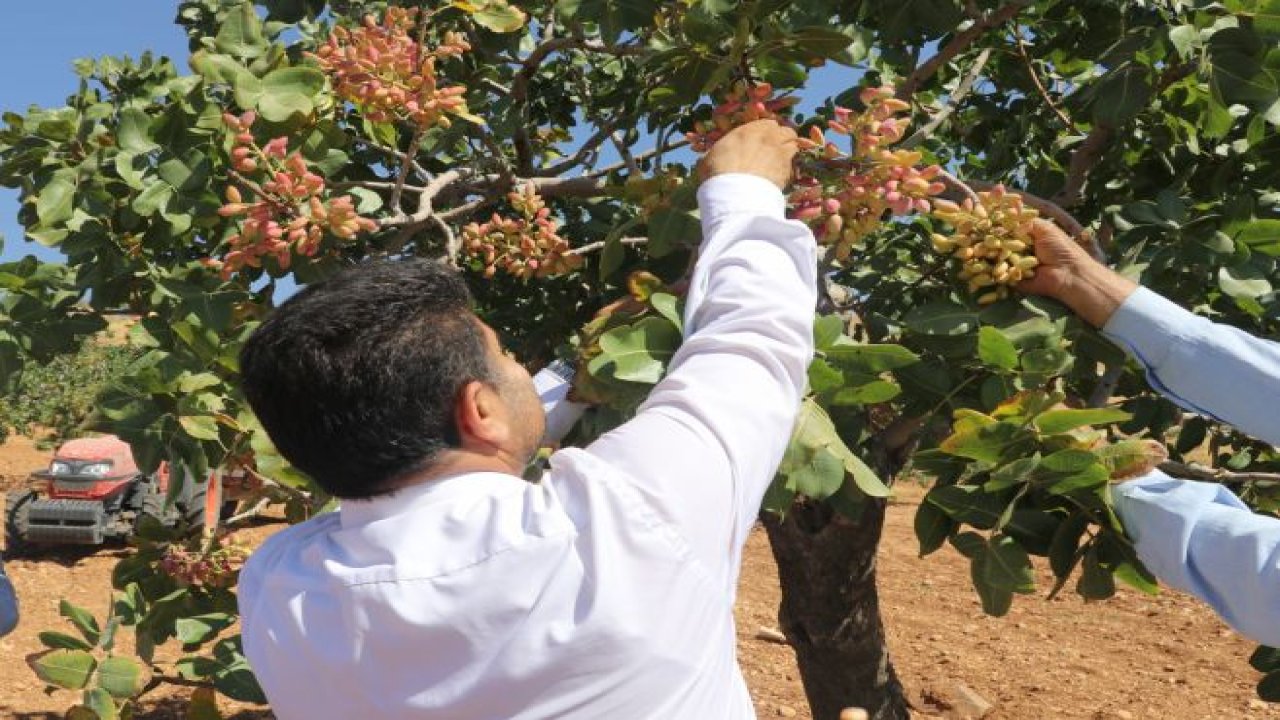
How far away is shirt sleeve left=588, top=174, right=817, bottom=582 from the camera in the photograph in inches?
47.1

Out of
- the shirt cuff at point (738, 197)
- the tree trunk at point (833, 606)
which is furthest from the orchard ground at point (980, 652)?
the shirt cuff at point (738, 197)

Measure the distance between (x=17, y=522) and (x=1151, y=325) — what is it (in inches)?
407

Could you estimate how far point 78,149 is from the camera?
2.96 meters

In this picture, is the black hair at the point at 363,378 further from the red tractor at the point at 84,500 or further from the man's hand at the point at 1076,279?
the red tractor at the point at 84,500

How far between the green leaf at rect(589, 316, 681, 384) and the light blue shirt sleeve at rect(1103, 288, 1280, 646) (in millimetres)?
738

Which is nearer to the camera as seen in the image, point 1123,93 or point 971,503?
point 971,503

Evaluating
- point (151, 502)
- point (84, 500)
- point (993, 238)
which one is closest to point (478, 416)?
point (993, 238)

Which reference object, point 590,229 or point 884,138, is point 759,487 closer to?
point 884,138

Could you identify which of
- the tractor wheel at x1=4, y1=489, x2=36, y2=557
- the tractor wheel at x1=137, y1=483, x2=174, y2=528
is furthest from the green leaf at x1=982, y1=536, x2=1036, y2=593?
the tractor wheel at x1=4, y1=489, x2=36, y2=557

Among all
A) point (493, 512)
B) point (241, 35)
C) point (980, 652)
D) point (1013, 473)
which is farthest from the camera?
point (980, 652)

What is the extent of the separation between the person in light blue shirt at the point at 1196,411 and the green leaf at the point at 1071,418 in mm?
116

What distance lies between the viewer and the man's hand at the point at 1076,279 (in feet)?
6.52

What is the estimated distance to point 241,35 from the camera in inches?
112

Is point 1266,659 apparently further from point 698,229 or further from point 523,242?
point 523,242
